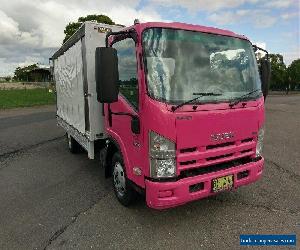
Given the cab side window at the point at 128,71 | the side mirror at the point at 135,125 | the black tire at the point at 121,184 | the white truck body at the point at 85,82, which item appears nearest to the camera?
the side mirror at the point at 135,125

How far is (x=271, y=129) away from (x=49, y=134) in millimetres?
8341

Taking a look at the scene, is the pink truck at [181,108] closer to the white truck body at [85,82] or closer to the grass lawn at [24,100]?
the white truck body at [85,82]

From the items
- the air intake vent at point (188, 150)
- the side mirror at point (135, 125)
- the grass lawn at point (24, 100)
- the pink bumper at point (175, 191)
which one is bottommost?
the grass lawn at point (24, 100)

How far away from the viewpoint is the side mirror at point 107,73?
3.47m

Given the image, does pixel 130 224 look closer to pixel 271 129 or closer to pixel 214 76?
pixel 214 76

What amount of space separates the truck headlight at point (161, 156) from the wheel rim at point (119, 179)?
1.02 m

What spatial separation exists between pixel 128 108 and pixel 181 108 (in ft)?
2.61

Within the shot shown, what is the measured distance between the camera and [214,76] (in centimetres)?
394

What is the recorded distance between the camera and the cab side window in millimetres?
3820

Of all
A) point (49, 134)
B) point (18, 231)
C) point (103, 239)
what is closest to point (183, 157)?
point (103, 239)

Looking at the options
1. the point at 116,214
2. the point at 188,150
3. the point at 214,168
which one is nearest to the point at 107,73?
the point at 188,150

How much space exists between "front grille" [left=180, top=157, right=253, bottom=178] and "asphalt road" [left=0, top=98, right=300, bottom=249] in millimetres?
763

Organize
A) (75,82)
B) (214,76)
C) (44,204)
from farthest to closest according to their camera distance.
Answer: (75,82), (44,204), (214,76)

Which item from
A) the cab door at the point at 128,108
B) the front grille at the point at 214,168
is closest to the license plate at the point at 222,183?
the front grille at the point at 214,168
